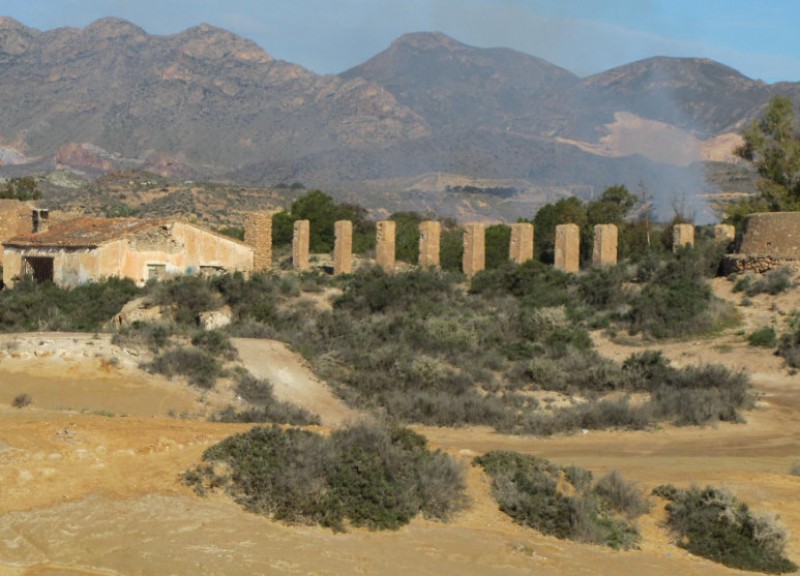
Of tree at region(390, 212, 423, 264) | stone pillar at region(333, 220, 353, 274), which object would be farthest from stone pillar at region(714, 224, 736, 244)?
stone pillar at region(333, 220, 353, 274)

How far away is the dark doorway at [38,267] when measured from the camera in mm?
29156

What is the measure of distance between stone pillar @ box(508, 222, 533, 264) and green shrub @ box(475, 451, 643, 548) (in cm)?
2163

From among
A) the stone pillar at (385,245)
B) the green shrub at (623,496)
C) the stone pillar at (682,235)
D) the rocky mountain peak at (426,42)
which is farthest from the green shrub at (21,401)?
the rocky mountain peak at (426,42)

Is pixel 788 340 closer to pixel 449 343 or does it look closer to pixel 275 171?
pixel 449 343

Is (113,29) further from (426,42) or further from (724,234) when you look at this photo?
(724,234)

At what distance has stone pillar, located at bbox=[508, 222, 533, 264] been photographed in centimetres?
3272

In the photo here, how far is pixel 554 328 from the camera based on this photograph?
22828mm

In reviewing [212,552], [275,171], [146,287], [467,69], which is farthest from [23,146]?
[212,552]

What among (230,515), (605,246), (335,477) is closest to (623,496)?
(335,477)

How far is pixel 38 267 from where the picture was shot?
29.9 m

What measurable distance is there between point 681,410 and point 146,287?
1399 cm

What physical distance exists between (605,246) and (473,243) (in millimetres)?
4073

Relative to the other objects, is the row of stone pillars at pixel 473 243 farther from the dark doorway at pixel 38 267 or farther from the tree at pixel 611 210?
the tree at pixel 611 210

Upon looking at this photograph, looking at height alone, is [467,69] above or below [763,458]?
above
